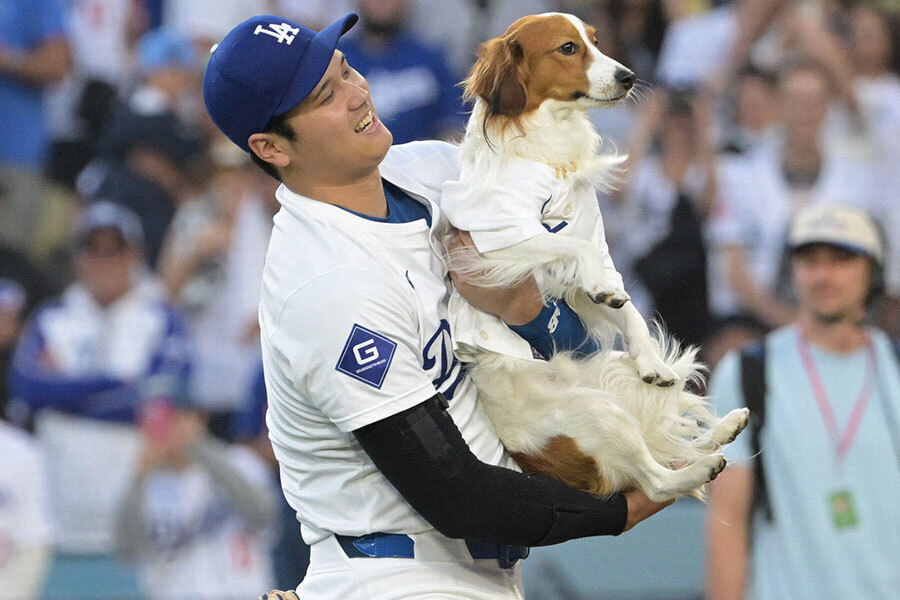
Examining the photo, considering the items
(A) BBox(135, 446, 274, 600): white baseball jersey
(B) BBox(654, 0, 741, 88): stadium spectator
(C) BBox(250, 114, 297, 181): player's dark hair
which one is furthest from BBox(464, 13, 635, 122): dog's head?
(B) BBox(654, 0, 741, 88): stadium spectator

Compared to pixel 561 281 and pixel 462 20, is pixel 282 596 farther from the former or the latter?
pixel 462 20

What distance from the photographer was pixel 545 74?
296cm

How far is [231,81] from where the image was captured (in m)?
2.55

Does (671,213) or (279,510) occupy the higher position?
(671,213)

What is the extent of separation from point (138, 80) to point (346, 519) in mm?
5092

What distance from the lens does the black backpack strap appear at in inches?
160

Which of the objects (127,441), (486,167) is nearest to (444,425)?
(486,167)

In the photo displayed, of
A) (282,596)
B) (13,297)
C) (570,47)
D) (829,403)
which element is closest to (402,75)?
(13,297)

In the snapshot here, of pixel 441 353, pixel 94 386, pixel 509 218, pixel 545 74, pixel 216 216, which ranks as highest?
pixel 545 74

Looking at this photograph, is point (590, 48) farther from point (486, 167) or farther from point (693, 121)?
point (693, 121)

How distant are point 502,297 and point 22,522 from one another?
388cm

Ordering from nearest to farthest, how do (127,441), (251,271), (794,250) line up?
(794,250) → (127,441) → (251,271)

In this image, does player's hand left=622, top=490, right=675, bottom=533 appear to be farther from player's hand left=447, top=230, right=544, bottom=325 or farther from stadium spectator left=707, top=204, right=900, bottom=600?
stadium spectator left=707, top=204, right=900, bottom=600

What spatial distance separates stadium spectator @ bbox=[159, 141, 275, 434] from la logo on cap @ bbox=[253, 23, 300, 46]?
3881mm
